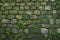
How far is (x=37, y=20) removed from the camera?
3.86 m

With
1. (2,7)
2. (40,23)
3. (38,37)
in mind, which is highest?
(2,7)

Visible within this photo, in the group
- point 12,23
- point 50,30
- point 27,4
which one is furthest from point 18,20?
point 50,30

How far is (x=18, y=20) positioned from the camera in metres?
3.90

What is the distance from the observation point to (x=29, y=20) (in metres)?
3.87

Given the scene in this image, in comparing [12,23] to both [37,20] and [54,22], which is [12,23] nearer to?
[37,20]

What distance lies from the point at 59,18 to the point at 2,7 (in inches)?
53.1

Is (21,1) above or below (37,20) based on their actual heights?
above

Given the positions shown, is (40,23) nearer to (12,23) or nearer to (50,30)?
(50,30)

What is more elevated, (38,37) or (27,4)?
(27,4)

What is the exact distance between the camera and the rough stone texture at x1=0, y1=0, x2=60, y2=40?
382 cm

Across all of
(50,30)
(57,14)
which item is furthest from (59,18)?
(50,30)

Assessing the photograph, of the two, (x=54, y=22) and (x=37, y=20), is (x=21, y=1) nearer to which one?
(x=37, y=20)

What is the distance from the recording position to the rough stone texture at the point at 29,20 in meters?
3.82

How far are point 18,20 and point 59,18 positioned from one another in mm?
941
